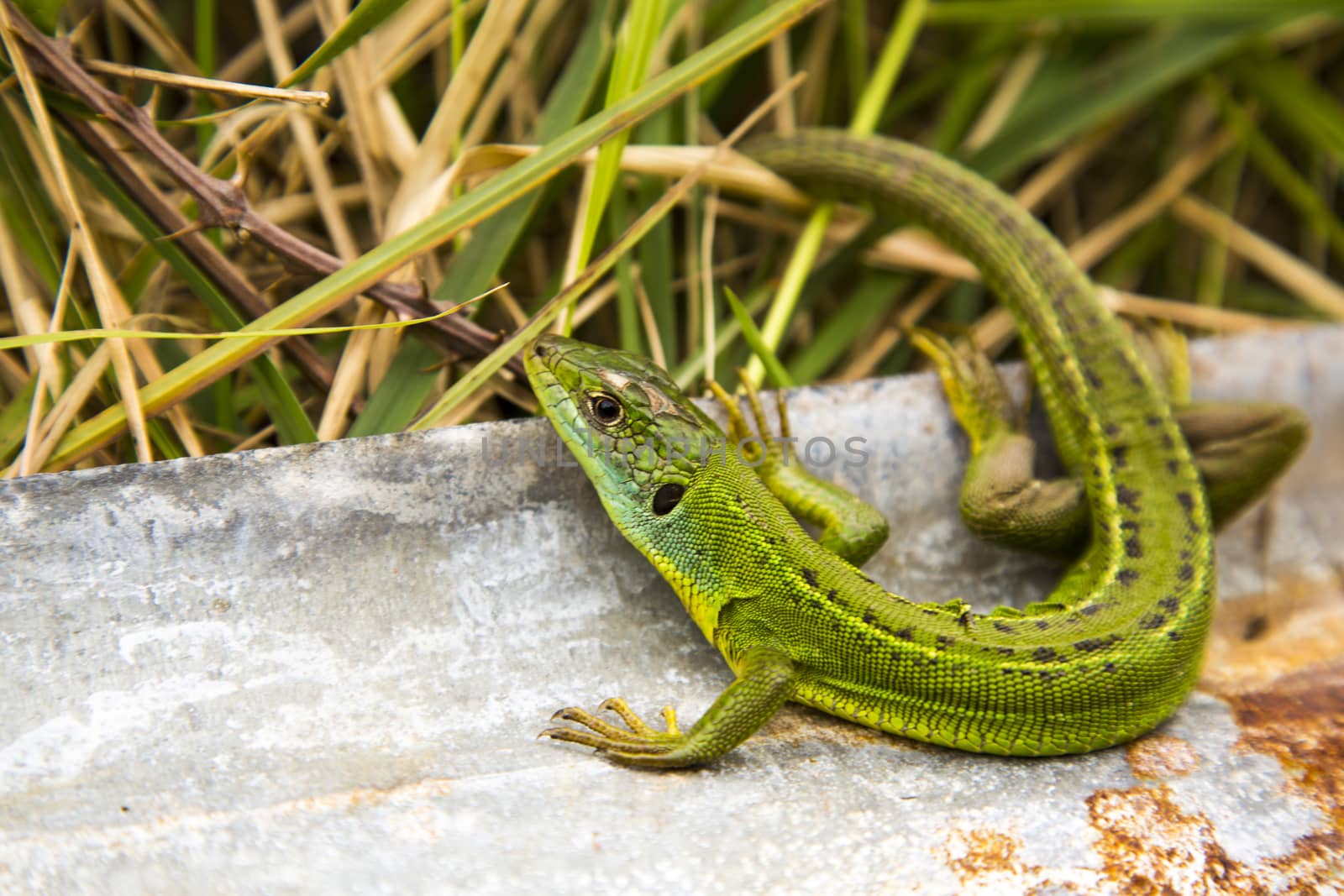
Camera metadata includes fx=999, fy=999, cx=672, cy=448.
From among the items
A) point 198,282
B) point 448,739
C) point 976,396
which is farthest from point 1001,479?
point 198,282

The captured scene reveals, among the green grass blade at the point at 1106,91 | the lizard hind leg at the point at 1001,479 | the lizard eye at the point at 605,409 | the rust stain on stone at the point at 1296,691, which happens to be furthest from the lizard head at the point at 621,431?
the green grass blade at the point at 1106,91

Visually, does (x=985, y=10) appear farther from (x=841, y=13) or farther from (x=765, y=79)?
(x=765, y=79)

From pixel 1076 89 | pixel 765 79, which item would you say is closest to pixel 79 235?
pixel 765 79

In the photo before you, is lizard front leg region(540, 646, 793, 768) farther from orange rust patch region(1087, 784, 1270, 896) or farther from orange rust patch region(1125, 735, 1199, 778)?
orange rust patch region(1125, 735, 1199, 778)

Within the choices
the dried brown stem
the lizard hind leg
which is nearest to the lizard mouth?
the dried brown stem

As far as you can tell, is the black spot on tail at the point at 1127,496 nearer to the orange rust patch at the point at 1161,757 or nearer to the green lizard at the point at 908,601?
the green lizard at the point at 908,601

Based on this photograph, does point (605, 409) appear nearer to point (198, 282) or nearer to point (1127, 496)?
point (198, 282)
